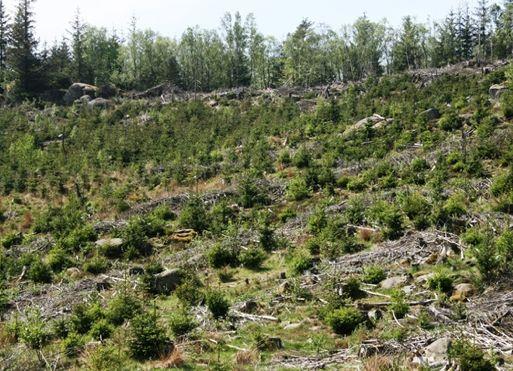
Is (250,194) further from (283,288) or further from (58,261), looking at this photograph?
(283,288)

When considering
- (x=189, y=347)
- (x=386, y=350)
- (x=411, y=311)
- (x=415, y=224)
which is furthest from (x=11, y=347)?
(x=415, y=224)

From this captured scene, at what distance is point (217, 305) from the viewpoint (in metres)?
13.0

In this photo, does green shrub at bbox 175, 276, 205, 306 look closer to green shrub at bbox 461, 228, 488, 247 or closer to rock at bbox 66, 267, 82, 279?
rock at bbox 66, 267, 82, 279

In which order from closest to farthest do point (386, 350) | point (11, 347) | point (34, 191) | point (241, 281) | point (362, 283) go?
point (386, 350)
point (11, 347)
point (362, 283)
point (241, 281)
point (34, 191)

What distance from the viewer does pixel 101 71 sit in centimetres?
6912

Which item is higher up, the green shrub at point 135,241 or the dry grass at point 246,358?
the green shrub at point 135,241

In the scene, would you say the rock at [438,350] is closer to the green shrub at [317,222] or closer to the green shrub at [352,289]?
the green shrub at [352,289]

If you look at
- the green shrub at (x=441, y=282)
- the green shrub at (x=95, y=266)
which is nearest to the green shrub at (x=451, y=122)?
the green shrub at (x=441, y=282)

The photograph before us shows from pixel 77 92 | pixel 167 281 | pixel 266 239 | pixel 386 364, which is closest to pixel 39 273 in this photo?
pixel 167 281

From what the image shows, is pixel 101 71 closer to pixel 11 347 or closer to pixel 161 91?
pixel 161 91

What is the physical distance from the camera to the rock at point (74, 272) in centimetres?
1864

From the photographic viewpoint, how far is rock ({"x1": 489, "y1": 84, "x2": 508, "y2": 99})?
103ft

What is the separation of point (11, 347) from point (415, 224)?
13.3 meters

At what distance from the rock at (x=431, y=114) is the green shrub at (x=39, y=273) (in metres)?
23.9
